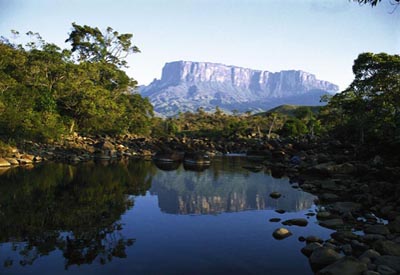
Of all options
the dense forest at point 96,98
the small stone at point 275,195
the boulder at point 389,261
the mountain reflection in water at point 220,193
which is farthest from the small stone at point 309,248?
the dense forest at point 96,98

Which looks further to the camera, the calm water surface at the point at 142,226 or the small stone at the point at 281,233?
the small stone at the point at 281,233

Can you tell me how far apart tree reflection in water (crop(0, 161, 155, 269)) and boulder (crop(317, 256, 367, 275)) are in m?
6.65

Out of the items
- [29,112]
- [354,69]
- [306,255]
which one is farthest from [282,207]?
[29,112]

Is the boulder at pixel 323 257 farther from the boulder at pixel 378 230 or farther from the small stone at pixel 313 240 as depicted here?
the boulder at pixel 378 230

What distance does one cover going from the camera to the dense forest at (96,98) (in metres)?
29.7

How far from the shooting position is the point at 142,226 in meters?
15.0

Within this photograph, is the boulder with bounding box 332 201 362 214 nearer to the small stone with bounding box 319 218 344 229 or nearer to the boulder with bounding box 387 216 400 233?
the small stone with bounding box 319 218 344 229

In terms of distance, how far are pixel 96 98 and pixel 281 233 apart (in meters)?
37.0

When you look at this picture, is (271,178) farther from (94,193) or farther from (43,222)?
(43,222)

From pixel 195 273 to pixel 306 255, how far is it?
4.28 metres

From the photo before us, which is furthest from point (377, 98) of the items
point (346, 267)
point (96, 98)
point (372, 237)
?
point (96, 98)

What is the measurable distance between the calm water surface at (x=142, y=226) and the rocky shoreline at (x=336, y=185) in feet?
3.31

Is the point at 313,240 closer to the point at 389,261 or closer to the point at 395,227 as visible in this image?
the point at 389,261

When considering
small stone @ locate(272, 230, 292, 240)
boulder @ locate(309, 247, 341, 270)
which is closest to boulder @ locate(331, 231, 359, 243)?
small stone @ locate(272, 230, 292, 240)
